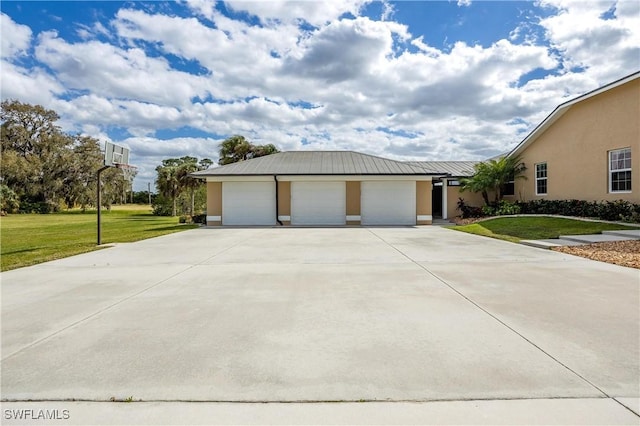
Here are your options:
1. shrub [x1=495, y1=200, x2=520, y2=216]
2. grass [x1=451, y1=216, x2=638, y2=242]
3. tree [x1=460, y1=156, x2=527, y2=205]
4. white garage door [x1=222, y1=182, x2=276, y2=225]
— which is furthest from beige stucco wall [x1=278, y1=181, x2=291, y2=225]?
shrub [x1=495, y1=200, x2=520, y2=216]

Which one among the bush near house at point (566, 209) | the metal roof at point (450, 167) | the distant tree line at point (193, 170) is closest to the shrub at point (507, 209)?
the bush near house at point (566, 209)

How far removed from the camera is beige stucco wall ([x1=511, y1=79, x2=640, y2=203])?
41.8 feet

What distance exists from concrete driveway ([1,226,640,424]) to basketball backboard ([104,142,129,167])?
5881mm

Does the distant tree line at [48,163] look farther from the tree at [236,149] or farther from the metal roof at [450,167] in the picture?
the metal roof at [450,167]

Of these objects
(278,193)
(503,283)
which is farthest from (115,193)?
(503,283)

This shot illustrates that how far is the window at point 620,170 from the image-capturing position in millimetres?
13050

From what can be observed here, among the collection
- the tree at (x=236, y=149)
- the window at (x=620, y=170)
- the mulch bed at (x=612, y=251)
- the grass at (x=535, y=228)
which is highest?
the tree at (x=236, y=149)

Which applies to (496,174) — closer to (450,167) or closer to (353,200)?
(450,167)

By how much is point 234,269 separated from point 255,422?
17.0 ft

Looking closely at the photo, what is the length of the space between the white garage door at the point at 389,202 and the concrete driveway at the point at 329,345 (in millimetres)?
12509

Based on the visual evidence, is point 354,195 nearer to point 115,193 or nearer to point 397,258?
point 397,258

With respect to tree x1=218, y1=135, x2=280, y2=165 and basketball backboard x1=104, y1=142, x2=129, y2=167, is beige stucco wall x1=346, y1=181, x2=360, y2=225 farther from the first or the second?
tree x1=218, y1=135, x2=280, y2=165

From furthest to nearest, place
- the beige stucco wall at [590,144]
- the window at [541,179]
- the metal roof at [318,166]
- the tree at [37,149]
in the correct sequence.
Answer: the tree at [37,149], the metal roof at [318,166], the window at [541,179], the beige stucco wall at [590,144]

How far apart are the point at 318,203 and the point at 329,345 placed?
16.0 meters
